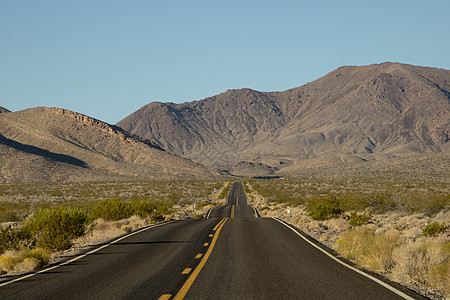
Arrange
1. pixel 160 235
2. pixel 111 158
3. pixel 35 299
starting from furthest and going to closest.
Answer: pixel 111 158
pixel 160 235
pixel 35 299

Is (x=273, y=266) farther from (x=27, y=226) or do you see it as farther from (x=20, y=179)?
(x=20, y=179)

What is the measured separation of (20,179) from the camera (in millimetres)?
96000

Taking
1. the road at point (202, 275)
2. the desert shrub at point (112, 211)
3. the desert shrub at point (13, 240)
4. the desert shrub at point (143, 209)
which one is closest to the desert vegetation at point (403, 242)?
the road at point (202, 275)

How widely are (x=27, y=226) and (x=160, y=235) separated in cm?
503

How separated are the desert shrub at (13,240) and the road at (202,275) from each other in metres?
3.67

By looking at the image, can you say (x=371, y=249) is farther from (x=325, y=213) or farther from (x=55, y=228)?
(x=325, y=213)

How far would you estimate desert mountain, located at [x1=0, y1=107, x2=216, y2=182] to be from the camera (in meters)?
102

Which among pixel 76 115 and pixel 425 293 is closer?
pixel 425 293

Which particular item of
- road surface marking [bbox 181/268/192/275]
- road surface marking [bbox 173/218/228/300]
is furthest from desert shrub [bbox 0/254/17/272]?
road surface marking [bbox 173/218/228/300]

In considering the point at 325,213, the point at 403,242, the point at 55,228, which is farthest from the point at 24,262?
the point at 325,213

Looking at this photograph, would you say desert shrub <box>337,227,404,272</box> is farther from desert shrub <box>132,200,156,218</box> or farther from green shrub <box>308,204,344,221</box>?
desert shrub <box>132,200,156,218</box>

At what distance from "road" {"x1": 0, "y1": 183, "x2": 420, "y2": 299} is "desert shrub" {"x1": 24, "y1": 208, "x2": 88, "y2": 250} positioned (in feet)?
8.32

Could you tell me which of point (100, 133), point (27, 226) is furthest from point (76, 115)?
point (27, 226)

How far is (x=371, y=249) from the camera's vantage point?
10.4 metres
